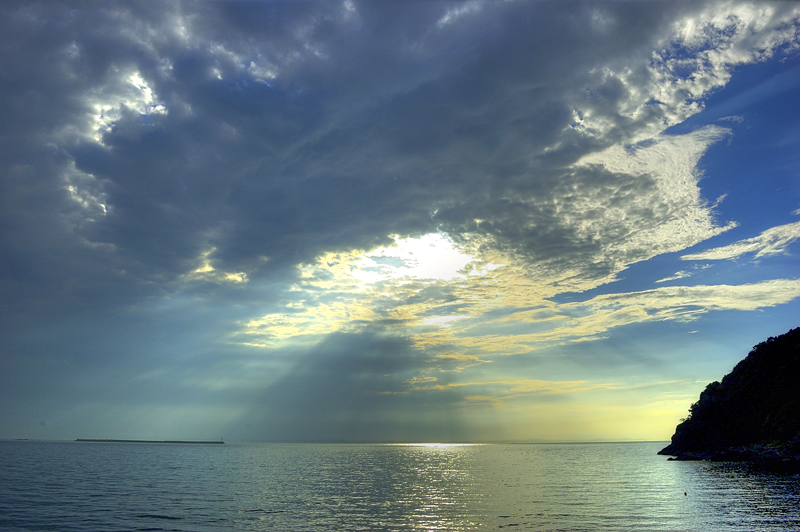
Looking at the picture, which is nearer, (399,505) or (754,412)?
(399,505)

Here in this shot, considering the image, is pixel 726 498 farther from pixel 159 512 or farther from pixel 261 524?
pixel 159 512

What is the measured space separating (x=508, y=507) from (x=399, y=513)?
13293 mm

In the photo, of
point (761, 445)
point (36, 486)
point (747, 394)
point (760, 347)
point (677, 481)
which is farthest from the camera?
point (760, 347)

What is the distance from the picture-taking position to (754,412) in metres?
126

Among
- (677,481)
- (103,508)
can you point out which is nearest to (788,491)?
(677,481)

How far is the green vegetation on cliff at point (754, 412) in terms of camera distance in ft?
371

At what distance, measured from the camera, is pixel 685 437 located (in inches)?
6004

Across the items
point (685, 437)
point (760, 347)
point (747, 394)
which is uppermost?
point (760, 347)

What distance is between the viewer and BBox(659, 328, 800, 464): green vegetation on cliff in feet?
371

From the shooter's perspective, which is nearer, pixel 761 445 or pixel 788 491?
pixel 788 491

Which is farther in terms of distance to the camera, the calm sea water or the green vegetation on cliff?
the green vegetation on cliff

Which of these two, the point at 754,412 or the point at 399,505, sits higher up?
the point at 754,412

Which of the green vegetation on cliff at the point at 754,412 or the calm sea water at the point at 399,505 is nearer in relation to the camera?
the calm sea water at the point at 399,505

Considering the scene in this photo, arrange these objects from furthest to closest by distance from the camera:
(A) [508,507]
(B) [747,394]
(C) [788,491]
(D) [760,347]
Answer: (D) [760,347], (B) [747,394], (C) [788,491], (A) [508,507]
